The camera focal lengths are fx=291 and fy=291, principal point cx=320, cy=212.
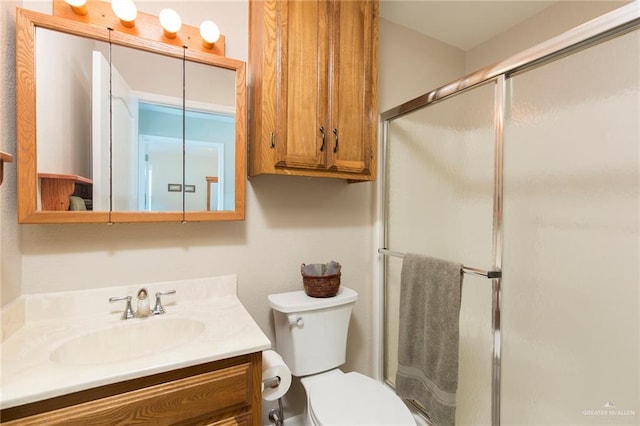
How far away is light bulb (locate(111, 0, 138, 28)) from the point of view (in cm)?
109

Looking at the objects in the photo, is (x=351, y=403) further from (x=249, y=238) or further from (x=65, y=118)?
(x=65, y=118)

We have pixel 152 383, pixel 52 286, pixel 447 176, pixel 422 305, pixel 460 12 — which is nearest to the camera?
pixel 152 383

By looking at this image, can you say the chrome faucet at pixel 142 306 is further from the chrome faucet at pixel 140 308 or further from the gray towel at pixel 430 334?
the gray towel at pixel 430 334

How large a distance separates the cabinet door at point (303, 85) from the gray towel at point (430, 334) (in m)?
0.70

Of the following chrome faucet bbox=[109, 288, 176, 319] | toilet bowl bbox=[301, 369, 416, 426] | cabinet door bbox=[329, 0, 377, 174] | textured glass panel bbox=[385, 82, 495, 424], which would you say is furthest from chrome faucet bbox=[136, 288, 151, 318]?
textured glass panel bbox=[385, 82, 495, 424]

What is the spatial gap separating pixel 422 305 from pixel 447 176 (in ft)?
2.25

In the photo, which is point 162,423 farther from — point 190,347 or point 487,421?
point 487,421

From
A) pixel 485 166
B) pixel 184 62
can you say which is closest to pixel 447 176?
pixel 485 166

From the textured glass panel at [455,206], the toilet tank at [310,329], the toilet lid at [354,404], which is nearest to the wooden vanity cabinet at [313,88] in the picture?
the textured glass panel at [455,206]

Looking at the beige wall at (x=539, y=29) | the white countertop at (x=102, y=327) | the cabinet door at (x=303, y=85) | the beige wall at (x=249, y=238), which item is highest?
the beige wall at (x=539, y=29)

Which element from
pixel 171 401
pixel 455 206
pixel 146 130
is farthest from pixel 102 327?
pixel 455 206

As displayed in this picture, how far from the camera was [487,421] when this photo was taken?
1.29m

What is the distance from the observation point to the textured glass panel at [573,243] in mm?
1184

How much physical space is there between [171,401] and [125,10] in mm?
1357
